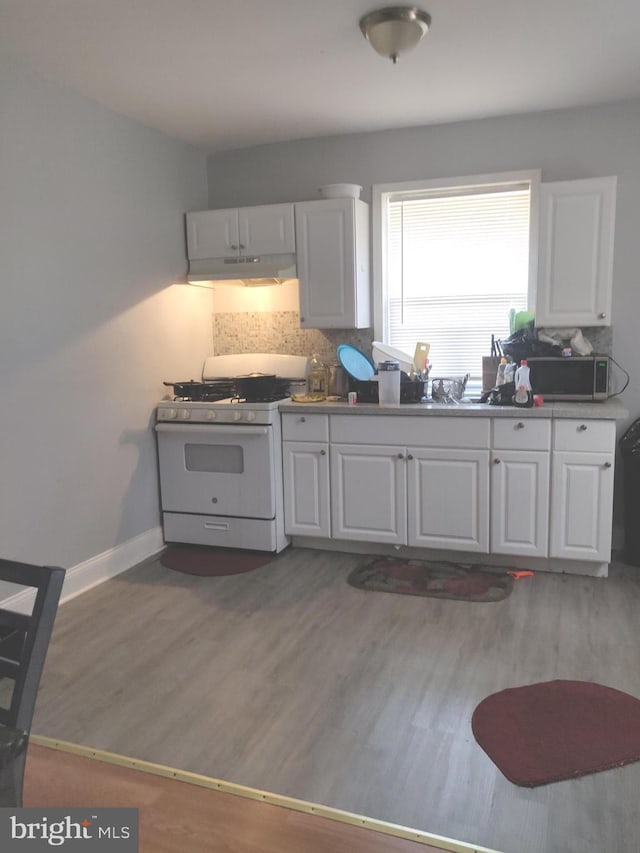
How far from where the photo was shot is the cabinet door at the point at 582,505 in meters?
3.44

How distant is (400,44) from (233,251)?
73.0 inches

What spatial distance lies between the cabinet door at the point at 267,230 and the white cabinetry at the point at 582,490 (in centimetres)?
197

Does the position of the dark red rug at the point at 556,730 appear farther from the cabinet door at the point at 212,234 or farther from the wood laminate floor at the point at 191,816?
the cabinet door at the point at 212,234

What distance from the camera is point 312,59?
9.96ft

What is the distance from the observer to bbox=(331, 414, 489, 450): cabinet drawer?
3.61 m

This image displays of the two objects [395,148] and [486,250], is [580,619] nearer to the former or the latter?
[486,250]

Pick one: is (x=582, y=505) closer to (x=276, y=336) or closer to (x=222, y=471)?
(x=222, y=471)

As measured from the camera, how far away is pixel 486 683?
2549mm

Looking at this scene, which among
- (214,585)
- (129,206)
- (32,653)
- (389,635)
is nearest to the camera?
(32,653)

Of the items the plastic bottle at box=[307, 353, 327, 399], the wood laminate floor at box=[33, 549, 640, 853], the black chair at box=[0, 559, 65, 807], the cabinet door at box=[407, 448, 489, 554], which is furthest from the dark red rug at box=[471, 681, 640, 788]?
the plastic bottle at box=[307, 353, 327, 399]

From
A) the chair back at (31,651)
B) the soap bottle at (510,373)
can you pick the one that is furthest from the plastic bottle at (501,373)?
the chair back at (31,651)

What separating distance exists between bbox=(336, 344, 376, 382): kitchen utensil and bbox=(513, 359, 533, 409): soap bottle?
2.93 feet

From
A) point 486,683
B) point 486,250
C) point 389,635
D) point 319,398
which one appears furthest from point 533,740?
point 486,250

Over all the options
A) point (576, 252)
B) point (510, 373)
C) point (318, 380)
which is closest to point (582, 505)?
point (510, 373)
